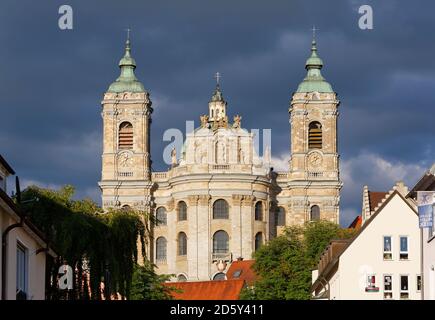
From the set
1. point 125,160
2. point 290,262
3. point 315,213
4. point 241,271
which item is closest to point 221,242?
point 315,213

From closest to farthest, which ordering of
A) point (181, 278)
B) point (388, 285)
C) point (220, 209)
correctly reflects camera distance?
point (388, 285), point (181, 278), point (220, 209)

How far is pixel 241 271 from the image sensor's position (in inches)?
5349

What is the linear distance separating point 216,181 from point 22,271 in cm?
11112

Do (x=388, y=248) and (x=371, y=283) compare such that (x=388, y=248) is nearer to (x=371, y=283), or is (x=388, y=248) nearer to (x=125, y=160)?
(x=371, y=283)

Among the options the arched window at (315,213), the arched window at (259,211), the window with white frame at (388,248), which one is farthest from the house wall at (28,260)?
the arched window at (315,213)

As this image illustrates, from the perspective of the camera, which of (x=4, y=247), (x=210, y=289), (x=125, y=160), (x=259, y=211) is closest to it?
(x=4, y=247)

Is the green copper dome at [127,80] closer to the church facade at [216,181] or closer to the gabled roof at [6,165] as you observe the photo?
the church facade at [216,181]

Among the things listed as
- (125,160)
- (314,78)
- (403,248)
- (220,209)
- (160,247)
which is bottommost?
(403,248)

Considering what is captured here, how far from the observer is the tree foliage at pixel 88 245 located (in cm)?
5397

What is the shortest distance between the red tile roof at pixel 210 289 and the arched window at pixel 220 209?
19.6 meters

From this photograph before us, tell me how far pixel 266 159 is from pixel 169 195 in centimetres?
1015

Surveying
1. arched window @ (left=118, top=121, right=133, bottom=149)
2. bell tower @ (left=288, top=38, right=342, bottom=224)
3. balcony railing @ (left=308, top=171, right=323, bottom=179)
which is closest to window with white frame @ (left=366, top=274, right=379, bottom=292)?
bell tower @ (left=288, top=38, right=342, bottom=224)

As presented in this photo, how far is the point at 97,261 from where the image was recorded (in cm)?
5522
